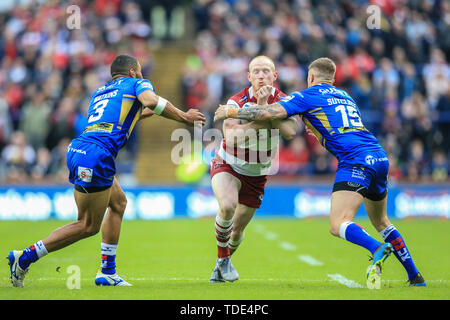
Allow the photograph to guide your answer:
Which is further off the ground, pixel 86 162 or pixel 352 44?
pixel 352 44

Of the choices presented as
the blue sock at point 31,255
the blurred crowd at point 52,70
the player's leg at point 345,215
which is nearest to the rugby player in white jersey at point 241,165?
the player's leg at point 345,215

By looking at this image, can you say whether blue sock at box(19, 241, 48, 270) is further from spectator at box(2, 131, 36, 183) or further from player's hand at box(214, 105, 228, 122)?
spectator at box(2, 131, 36, 183)

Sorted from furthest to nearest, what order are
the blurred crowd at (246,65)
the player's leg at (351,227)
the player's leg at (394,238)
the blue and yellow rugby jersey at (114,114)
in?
the blurred crowd at (246,65) → the player's leg at (394,238) → the blue and yellow rugby jersey at (114,114) → the player's leg at (351,227)

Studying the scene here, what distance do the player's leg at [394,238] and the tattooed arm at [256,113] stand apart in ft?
4.50

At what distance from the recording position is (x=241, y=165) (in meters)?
8.66

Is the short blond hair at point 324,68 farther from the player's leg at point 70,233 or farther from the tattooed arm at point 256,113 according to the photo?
the player's leg at point 70,233

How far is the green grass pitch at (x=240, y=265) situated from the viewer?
280 inches

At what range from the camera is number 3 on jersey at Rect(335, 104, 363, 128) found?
7723 millimetres

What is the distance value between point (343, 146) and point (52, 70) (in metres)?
16.4

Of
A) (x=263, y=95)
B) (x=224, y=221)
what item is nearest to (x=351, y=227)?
(x=224, y=221)

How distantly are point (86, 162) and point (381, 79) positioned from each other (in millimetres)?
15920
